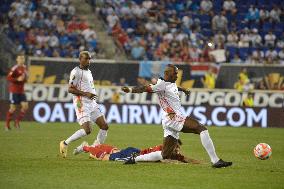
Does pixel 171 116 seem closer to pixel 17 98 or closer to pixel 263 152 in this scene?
pixel 263 152

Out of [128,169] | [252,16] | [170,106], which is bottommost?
[128,169]

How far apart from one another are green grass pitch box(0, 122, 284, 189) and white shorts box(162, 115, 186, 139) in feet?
2.11

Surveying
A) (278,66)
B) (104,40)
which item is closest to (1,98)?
(104,40)

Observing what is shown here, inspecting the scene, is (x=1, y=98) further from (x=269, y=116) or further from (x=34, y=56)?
(x=269, y=116)

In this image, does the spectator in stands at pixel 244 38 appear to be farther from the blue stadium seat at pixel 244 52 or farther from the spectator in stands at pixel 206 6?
the spectator in stands at pixel 206 6

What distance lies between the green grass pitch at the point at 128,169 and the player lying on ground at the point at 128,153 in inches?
6.5

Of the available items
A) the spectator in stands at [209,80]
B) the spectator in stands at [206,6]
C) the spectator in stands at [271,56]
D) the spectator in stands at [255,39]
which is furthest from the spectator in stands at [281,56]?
the spectator in stands at [206,6]

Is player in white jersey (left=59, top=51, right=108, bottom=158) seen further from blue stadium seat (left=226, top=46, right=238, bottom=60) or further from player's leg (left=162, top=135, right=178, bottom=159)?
blue stadium seat (left=226, top=46, right=238, bottom=60)

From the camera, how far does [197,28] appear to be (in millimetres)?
33844

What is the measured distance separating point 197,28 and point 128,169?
20751 millimetres

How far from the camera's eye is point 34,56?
30828 millimetres

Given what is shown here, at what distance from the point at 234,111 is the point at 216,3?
7841mm

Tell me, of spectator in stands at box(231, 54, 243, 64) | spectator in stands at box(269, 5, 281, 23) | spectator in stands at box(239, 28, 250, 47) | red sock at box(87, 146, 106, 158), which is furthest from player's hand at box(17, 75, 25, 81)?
spectator in stands at box(269, 5, 281, 23)

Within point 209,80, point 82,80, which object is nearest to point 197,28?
point 209,80
